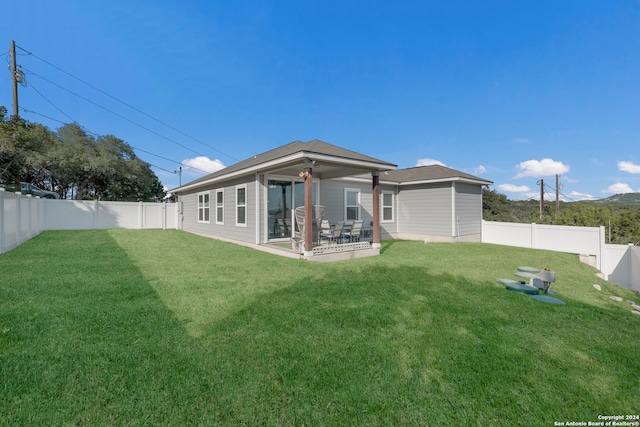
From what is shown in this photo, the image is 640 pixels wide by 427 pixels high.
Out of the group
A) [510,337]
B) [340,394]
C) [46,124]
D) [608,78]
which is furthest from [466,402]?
[46,124]

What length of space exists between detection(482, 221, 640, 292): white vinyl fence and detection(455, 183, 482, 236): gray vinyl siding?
463mm

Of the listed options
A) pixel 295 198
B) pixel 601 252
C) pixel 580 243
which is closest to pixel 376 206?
pixel 295 198

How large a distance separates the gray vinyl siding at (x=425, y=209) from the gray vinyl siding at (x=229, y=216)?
23.9ft

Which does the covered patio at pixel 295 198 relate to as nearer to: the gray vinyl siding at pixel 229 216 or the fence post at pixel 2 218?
the gray vinyl siding at pixel 229 216

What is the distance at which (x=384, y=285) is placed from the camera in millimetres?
4781

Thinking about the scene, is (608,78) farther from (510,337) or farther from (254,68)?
(254,68)

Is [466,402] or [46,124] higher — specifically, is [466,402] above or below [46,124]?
below

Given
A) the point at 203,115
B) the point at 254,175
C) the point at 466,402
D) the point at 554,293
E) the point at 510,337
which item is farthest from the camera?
the point at 203,115

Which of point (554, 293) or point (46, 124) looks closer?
point (554, 293)

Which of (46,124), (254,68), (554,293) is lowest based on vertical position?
(554,293)

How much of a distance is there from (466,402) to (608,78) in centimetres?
1392

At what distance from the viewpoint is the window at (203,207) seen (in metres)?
13.1

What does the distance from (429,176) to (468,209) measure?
2213mm

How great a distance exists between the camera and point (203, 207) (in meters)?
13.4
